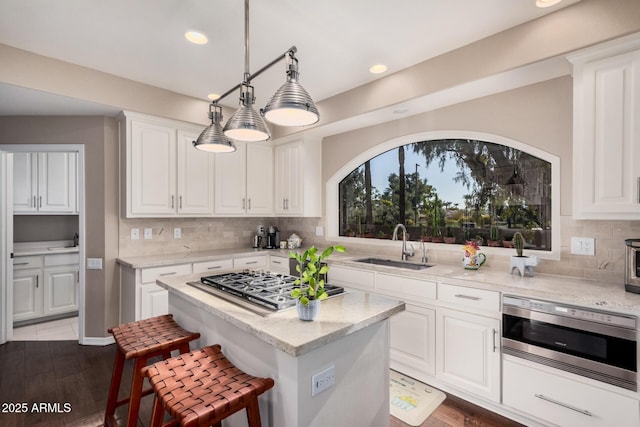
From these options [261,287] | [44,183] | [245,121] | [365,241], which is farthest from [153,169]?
[365,241]

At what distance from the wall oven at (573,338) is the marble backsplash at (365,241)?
2.18ft

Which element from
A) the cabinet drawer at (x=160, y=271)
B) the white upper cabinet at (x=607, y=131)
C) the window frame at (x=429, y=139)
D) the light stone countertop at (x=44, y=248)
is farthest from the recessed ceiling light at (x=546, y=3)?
the light stone countertop at (x=44, y=248)

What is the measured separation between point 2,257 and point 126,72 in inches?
95.6

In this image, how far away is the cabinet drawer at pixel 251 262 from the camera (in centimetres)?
393

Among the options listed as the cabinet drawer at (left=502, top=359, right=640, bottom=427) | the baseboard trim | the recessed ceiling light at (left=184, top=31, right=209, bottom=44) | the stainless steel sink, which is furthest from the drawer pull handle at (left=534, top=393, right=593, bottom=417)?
the baseboard trim

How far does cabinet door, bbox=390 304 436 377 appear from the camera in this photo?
8.32 feet

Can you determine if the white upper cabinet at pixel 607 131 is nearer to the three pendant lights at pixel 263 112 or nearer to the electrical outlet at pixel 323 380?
the three pendant lights at pixel 263 112

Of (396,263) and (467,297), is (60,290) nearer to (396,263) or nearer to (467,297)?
(396,263)

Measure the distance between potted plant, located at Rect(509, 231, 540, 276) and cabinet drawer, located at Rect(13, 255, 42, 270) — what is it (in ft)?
17.8

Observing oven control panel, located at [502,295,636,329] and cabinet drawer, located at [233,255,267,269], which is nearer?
oven control panel, located at [502,295,636,329]

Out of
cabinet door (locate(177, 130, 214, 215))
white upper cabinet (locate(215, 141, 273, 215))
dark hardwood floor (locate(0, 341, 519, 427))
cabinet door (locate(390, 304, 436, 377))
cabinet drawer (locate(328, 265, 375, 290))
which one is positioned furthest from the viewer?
white upper cabinet (locate(215, 141, 273, 215))

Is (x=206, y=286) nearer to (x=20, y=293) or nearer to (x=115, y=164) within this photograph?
(x=115, y=164)

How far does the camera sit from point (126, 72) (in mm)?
3012

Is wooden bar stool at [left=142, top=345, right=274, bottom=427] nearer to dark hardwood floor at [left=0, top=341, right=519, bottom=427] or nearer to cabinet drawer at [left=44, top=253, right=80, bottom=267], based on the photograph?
dark hardwood floor at [left=0, top=341, right=519, bottom=427]
